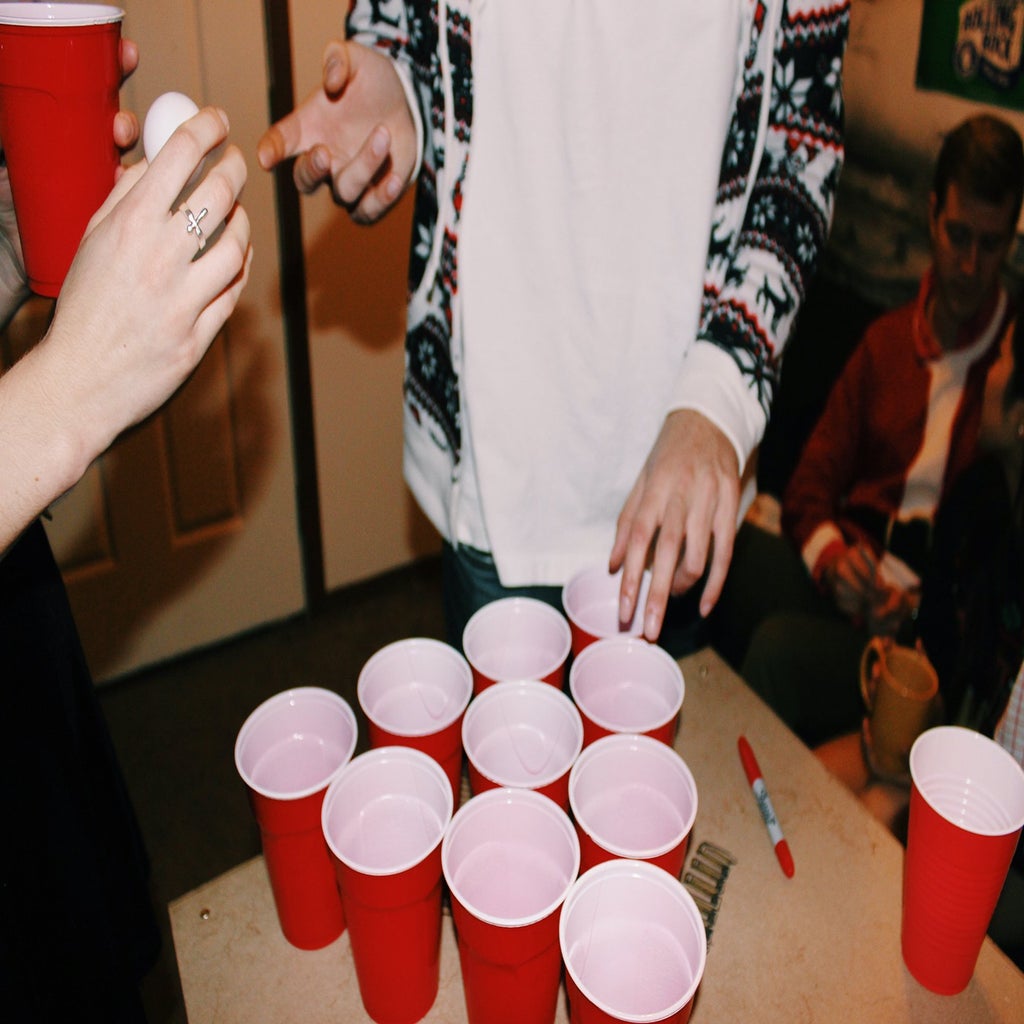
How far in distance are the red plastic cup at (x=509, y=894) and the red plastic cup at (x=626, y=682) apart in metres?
0.14

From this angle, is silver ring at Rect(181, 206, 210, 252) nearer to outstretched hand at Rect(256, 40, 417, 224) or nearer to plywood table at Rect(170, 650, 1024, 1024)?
outstretched hand at Rect(256, 40, 417, 224)

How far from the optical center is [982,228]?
4.83 feet

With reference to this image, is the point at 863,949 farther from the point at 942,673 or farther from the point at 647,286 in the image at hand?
the point at 942,673

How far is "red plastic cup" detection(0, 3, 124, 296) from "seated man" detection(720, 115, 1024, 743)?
4.36 ft

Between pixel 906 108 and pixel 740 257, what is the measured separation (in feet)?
2.82

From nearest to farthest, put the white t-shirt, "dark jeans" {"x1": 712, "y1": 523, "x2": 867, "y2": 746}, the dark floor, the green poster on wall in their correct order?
the white t-shirt
the green poster on wall
"dark jeans" {"x1": 712, "y1": 523, "x2": 867, "y2": 746}
the dark floor

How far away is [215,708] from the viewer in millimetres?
2246

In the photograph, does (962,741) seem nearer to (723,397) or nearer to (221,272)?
(723,397)

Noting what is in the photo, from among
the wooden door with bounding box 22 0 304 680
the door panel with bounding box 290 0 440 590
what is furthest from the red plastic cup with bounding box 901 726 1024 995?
the door panel with bounding box 290 0 440 590

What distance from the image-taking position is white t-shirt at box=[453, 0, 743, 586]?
34.9 inches

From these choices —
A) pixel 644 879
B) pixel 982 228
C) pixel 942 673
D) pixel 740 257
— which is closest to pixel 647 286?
pixel 740 257

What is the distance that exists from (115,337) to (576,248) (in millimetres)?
522

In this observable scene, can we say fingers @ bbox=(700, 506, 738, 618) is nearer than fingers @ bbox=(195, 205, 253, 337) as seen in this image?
No

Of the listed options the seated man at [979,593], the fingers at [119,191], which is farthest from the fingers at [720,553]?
the fingers at [119,191]
